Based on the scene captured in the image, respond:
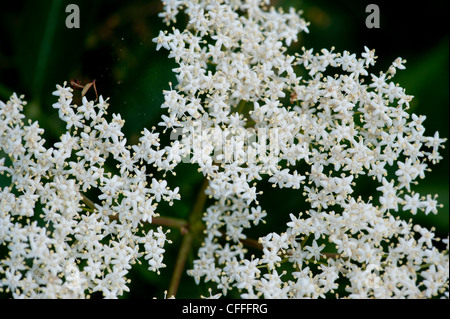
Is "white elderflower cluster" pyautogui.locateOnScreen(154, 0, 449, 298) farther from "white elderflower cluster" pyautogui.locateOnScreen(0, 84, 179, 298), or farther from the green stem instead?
"white elderflower cluster" pyautogui.locateOnScreen(0, 84, 179, 298)

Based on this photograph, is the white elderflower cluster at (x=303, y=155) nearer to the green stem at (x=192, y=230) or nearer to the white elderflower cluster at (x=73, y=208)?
the green stem at (x=192, y=230)

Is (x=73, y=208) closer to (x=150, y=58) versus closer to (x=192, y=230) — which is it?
(x=192, y=230)

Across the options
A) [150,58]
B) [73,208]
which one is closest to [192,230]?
[73,208]

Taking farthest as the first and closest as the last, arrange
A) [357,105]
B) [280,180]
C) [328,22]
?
1. [328,22]
2. [357,105]
3. [280,180]

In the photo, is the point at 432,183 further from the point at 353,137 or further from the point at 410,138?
the point at 353,137

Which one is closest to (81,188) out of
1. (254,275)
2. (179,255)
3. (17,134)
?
(17,134)
